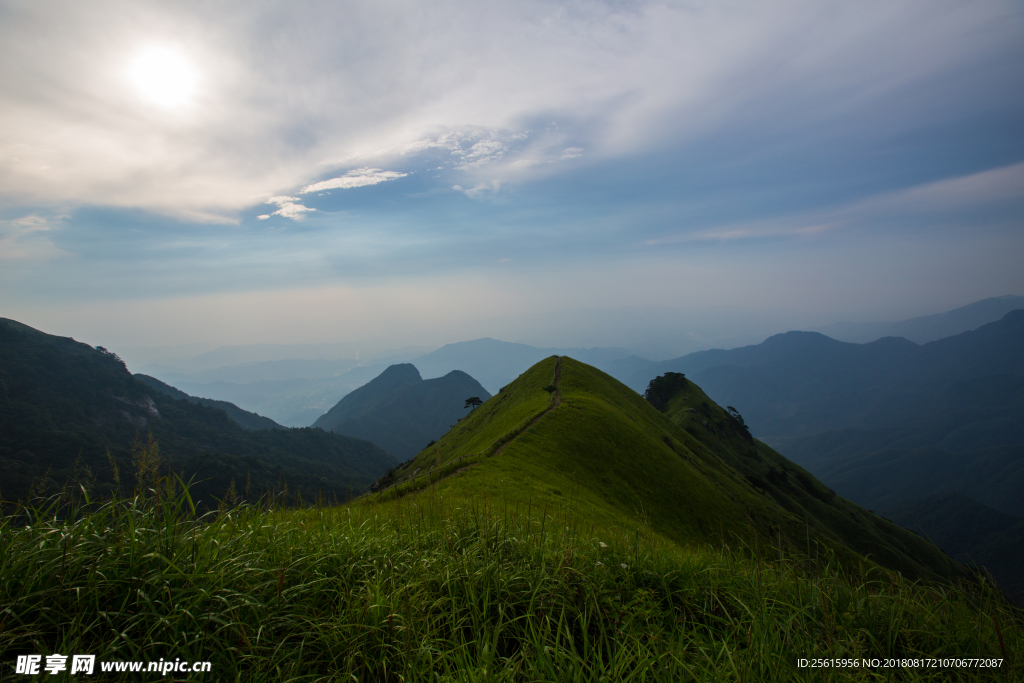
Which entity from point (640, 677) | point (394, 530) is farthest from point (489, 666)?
point (394, 530)

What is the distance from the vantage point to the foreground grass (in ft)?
11.1

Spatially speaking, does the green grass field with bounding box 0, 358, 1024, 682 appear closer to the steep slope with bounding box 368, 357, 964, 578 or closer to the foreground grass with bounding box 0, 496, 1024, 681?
the foreground grass with bounding box 0, 496, 1024, 681

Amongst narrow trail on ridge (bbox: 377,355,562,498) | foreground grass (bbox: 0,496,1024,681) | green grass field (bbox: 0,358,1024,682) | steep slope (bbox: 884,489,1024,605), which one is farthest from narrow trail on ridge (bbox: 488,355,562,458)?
steep slope (bbox: 884,489,1024,605)

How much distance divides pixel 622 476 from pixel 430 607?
31368mm

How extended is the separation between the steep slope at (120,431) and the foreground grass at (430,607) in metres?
107

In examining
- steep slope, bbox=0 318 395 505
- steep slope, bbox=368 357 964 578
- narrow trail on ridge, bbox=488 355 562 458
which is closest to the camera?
steep slope, bbox=368 357 964 578

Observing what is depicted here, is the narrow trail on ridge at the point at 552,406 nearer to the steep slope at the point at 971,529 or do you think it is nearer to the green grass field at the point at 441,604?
the green grass field at the point at 441,604

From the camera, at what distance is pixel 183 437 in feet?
531

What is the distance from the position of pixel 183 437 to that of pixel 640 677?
675 ft

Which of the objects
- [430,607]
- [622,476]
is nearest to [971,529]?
[622,476]

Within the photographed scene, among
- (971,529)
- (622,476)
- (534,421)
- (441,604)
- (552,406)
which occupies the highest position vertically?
(441,604)

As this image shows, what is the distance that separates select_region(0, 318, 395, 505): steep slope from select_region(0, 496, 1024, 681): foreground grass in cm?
10745

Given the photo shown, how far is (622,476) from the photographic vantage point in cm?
3284

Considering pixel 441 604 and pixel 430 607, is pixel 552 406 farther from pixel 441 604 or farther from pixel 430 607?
pixel 430 607
